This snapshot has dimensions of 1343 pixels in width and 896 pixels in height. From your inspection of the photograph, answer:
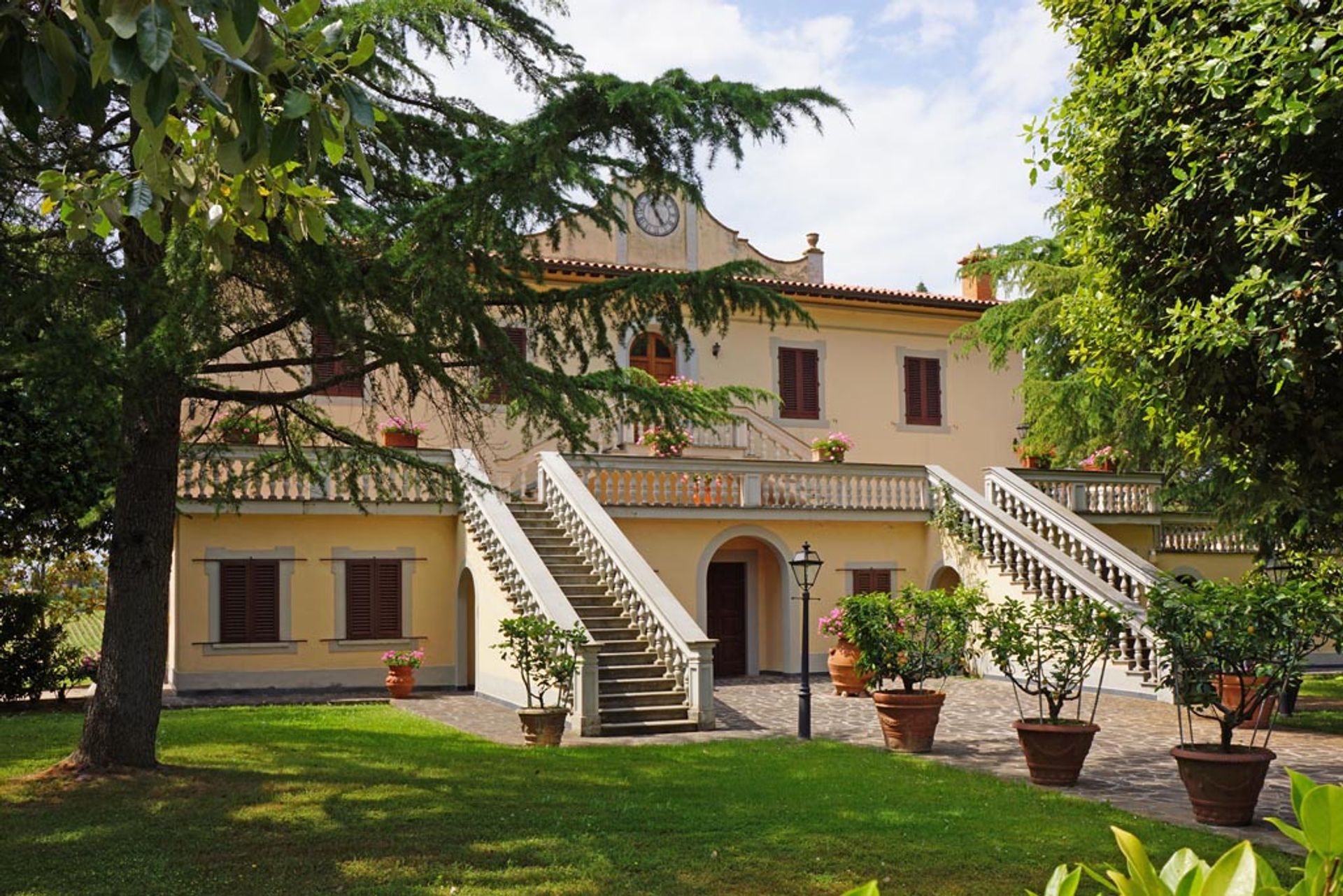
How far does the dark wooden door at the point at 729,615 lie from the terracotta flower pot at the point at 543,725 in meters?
9.23

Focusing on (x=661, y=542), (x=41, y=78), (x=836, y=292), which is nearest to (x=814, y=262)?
(x=836, y=292)

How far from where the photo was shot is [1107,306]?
8469 mm

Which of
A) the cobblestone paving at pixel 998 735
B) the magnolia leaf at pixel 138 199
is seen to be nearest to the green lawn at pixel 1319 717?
the cobblestone paving at pixel 998 735

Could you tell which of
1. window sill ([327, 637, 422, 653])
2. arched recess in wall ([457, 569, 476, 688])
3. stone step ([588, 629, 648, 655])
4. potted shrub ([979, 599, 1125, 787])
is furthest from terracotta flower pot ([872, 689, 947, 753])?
window sill ([327, 637, 422, 653])

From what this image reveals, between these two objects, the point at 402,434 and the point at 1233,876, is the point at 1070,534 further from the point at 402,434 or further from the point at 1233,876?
the point at 1233,876

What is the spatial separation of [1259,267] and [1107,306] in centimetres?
176

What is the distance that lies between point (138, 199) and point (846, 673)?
15.2 meters

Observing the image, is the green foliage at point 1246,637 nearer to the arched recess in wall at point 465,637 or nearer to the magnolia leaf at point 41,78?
the magnolia leaf at point 41,78

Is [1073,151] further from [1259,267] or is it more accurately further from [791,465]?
[791,465]

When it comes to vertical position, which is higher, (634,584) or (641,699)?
(634,584)

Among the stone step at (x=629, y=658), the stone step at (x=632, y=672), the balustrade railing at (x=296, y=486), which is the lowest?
the stone step at (x=632, y=672)

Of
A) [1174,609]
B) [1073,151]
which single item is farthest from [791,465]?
[1073,151]

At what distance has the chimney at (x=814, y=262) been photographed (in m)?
27.0

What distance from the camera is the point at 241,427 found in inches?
453
